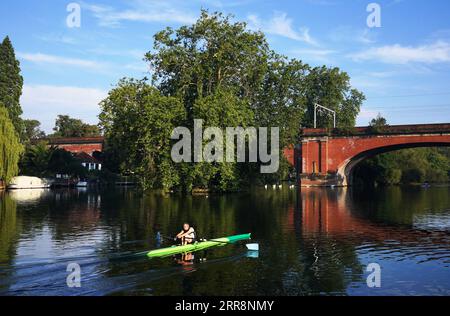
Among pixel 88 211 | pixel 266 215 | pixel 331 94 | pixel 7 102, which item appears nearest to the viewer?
pixel 266 215

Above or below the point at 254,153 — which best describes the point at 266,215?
below

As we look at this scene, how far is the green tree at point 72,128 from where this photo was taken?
12556 cm

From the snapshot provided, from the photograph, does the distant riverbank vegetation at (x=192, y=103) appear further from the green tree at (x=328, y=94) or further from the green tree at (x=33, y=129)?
the green tree at (x=33, y=129)

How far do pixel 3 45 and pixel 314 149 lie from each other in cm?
4814

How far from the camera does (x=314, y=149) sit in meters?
78.5

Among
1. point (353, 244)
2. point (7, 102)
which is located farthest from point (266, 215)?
point (7, 102)

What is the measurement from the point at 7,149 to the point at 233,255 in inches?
1975

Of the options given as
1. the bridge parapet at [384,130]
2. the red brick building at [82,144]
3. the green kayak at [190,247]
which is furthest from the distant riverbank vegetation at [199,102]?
the red brick building at [82,144]

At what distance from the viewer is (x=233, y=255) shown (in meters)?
21.0

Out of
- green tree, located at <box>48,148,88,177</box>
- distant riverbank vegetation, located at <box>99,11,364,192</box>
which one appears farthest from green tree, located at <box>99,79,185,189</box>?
green tree, located at <box>48,148,88,177</box>

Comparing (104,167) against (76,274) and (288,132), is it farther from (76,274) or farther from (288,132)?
(76,274)

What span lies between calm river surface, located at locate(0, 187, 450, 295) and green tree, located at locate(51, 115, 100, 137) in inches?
3575

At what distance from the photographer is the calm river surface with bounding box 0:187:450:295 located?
51.7 ft

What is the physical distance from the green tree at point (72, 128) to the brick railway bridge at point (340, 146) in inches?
2589
